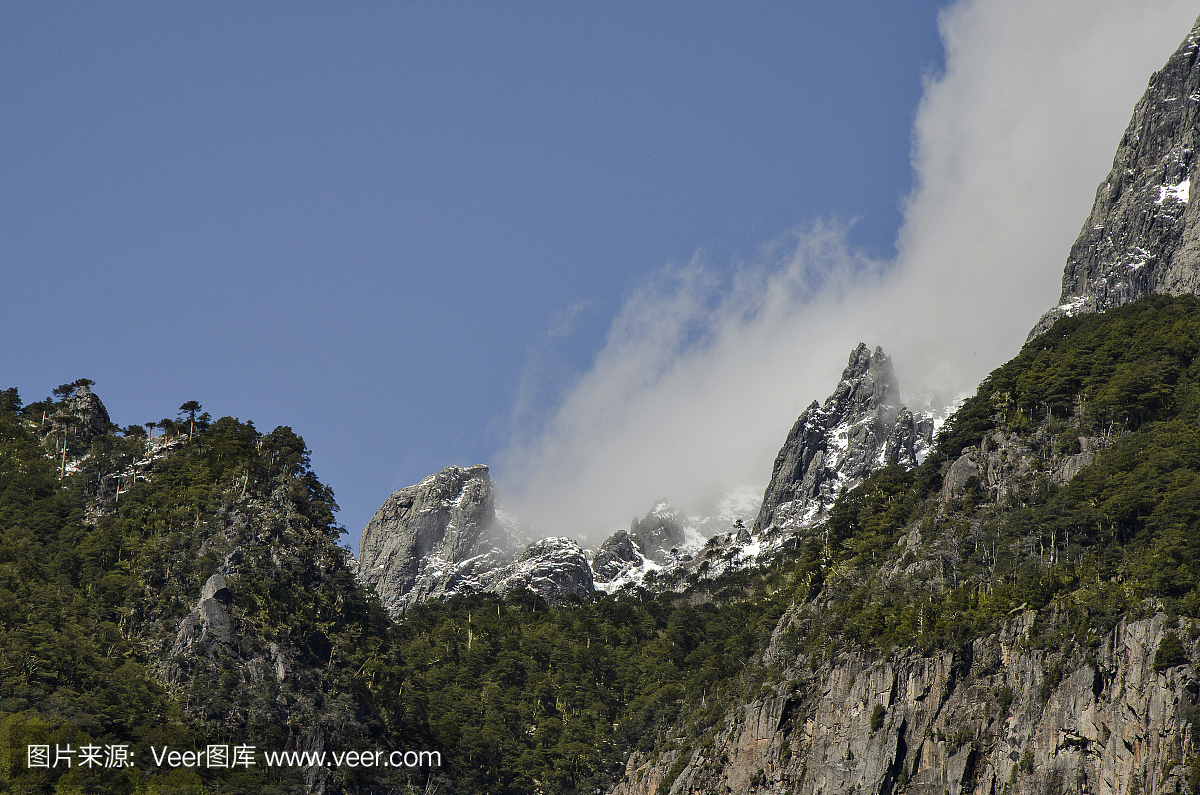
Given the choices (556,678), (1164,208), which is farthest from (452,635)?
(1164,208)

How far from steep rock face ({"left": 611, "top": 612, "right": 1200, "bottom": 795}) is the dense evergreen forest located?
92.3 inches

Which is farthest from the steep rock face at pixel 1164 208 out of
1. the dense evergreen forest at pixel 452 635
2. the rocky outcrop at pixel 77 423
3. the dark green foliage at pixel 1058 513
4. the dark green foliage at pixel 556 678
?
the rocky outcrop at pixel 77 423

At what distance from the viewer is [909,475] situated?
150 meters

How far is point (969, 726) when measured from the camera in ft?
332

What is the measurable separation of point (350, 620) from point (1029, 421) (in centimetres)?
7949

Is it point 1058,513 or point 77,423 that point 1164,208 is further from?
point 77,423

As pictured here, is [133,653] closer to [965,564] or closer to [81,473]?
[81,473]

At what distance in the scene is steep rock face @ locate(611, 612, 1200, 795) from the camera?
289 feet

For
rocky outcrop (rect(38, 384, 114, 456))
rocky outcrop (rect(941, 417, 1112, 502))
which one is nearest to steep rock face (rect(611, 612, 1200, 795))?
rocky outcrop (rect(941, 417, 1112, 502))

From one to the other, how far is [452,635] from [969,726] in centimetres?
8756

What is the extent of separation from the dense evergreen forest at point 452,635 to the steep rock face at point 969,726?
7.69 ft

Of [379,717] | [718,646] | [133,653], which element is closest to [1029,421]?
[718,646]

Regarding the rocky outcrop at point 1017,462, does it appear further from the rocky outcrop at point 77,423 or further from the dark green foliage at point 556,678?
the rocky outcrop at point 77,423

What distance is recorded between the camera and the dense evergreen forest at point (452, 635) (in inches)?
4008
